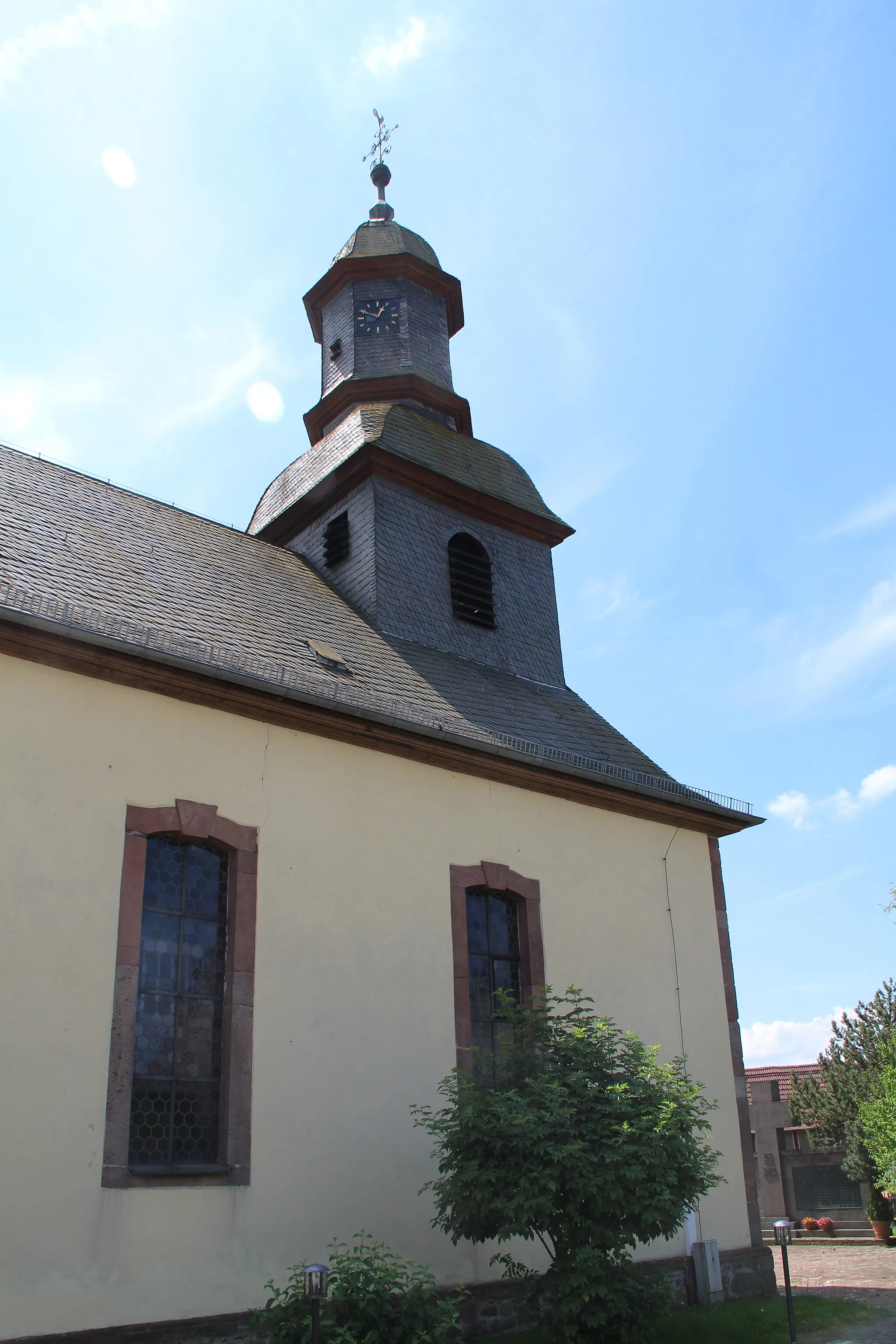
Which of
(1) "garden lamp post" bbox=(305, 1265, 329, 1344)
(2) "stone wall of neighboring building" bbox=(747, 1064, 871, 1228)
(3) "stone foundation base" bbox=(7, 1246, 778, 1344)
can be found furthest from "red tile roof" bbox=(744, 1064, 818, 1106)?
(1) "garden lamp post" bbox=(305, 1265, 329, 1344)

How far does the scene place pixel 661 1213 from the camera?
792 cm

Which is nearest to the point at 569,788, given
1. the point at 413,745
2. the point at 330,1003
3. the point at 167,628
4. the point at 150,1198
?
the point at 413,745

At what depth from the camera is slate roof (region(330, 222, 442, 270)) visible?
59.8 feet

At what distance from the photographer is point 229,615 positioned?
11164 mm

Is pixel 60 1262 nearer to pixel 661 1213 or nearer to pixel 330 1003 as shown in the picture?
pixel 330 1003

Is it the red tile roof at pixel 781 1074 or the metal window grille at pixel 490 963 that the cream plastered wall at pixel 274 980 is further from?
the red tile roof at pixel 781 1074

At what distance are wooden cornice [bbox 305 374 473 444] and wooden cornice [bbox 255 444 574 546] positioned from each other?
242cm

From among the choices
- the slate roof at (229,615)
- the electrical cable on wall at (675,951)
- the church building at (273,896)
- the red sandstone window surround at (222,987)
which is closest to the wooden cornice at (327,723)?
the church building at (273,896)

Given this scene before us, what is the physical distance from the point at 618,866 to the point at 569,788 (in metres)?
1.07

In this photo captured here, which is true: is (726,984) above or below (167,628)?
below

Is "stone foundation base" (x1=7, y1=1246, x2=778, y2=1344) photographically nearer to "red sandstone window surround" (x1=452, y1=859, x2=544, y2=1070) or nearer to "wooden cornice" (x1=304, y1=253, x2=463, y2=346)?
"red sandstone window surround" (x1=452, y1=859, x2=544, y2=1070)

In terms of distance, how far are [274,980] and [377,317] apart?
39.9 feet

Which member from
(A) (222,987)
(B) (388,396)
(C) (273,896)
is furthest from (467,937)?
(B) (388,396)

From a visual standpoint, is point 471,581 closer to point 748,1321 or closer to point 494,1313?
point 494,1313
